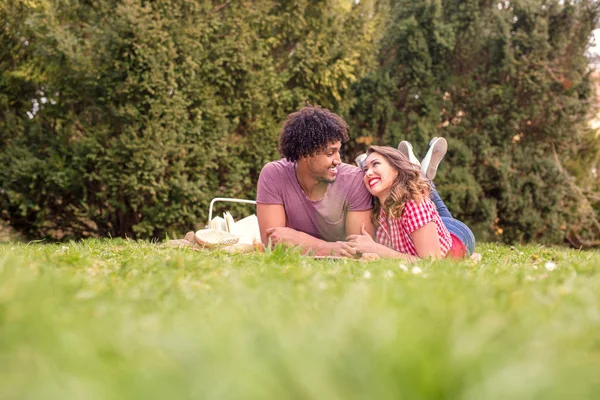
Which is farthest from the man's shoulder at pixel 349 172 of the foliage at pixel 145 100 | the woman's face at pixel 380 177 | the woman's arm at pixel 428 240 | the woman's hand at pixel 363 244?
the foliage at pixel 145 100

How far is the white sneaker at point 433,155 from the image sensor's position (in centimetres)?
610

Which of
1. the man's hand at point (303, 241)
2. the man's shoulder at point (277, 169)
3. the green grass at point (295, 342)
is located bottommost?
the man's hand at point (303, 241)

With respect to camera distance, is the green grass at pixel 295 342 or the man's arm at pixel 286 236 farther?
the man's arm at pixel 286 236

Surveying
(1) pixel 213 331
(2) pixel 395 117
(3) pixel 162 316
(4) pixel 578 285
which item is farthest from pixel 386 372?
(2) pixel 395 117

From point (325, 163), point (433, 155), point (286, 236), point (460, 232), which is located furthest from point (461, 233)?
point (286, 236)

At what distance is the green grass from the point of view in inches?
41.2

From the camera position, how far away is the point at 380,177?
195 inches

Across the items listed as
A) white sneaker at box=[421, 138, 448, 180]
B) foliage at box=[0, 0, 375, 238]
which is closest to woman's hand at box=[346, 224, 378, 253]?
white sneaker at box=[421, 138, 448, 180]

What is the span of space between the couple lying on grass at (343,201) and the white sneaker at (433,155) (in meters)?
0.67

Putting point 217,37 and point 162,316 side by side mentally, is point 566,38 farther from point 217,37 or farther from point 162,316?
point 162,316

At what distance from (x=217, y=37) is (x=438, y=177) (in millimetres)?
4756

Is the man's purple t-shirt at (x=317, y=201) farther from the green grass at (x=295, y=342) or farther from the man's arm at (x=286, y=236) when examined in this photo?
the green grass at (x=295, y=342)

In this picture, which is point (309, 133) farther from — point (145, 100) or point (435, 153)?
point (145, 100)

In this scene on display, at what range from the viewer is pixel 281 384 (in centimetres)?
106
